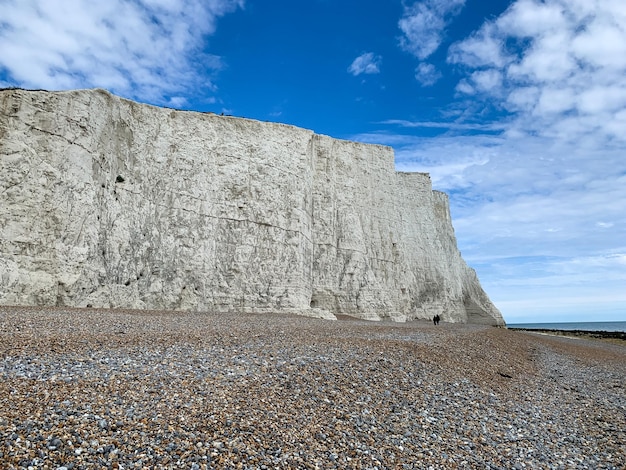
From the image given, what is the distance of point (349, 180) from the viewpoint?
30594mm

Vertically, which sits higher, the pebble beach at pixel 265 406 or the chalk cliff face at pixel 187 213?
the chalk cliff face at pixel 187 213

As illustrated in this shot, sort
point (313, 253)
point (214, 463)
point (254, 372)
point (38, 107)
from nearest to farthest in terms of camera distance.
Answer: point (214, 463)
point (254, 372)
point (38, 107)
point (313, 253)

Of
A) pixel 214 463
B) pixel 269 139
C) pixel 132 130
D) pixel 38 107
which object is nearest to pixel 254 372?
pixel 214 463

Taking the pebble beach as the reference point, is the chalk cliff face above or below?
above

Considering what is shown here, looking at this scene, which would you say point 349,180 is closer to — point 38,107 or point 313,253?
point 313,253

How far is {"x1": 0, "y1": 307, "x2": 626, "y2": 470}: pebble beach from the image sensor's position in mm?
4520

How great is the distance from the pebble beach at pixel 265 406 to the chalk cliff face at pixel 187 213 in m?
5.77

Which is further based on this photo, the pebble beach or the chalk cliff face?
the chalk cliff face

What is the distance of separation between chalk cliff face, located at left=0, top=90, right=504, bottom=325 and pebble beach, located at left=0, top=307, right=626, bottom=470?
5.77 metres

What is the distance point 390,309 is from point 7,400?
27.1m

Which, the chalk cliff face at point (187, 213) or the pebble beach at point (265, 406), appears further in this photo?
the chalk cliff face at point (187, 213)

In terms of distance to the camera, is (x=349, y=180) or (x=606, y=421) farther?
(x=349, y=180)

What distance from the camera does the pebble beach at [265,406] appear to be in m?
4.52

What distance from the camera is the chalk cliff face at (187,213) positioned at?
15.1 m
